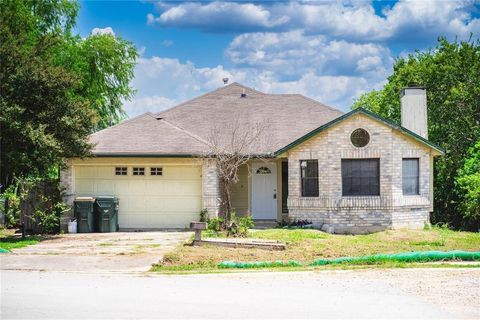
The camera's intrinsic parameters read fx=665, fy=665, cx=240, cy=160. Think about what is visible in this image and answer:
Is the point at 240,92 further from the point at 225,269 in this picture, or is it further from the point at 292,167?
the point at 225,269

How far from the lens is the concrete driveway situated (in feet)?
47.3

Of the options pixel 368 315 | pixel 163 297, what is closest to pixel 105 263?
pixel 163 297

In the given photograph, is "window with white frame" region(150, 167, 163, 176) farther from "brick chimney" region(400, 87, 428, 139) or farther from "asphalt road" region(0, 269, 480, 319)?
"asphalt road" region(0, 269, 480, 319)

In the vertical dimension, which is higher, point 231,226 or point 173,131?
point 173,131

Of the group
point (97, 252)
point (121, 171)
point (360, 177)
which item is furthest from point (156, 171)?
point (360, 177)

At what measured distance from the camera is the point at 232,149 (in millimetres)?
21891

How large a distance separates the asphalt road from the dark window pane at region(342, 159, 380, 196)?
8.79 metres

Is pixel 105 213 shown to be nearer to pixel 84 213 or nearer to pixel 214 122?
pixel 84 213

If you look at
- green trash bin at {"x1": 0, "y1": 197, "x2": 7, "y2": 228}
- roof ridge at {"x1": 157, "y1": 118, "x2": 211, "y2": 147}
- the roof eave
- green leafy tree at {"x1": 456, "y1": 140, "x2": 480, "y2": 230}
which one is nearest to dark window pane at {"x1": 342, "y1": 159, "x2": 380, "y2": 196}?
the roof eave

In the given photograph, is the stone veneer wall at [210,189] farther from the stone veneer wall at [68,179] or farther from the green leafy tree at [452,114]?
the green leafy tree at [452,114]

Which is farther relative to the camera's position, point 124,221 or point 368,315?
point 124,221

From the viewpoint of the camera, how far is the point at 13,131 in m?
18.3

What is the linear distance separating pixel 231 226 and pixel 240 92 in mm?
10736

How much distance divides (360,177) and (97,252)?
9495 millimetres
